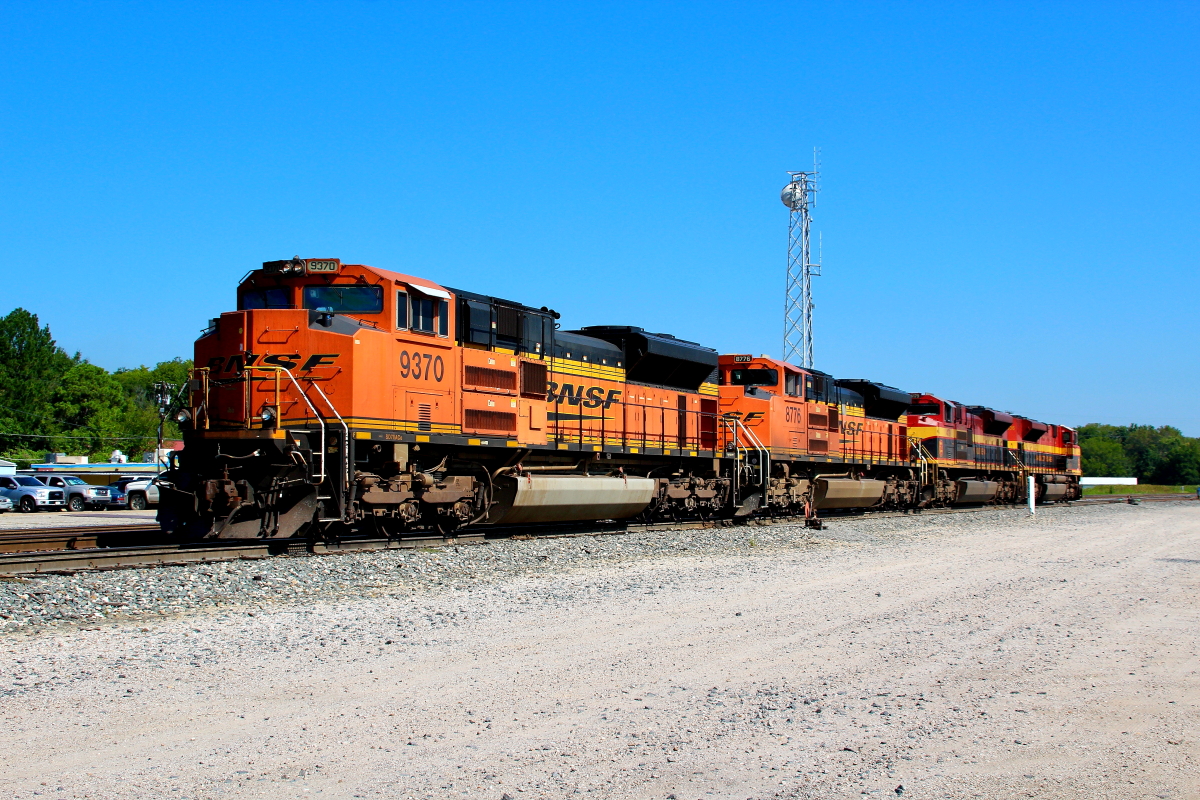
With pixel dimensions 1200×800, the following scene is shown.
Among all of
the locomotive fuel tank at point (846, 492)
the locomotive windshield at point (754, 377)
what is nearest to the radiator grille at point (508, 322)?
the locomotive windshield at point (754, 377)

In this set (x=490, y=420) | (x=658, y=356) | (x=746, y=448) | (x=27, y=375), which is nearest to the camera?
(x=490, y=420)

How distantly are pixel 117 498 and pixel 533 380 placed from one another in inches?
958

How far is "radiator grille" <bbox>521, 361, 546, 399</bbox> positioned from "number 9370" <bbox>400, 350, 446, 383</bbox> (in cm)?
199

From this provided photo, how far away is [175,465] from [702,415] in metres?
11.5

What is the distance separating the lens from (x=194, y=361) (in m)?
13.8

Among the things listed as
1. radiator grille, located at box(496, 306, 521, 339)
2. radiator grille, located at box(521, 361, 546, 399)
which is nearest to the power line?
radiator grille, located at box(521, 361, 546, 399)

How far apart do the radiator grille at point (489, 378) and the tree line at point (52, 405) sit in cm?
5997

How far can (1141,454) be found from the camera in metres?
158

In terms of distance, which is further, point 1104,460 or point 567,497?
point 1104,460

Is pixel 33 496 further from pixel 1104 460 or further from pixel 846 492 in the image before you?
pixel 1104 460

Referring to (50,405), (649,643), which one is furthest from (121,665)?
(50,405)

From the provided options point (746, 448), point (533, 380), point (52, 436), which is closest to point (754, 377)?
point (746, 448)

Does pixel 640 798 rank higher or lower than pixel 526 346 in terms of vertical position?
lower

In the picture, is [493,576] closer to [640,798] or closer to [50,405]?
[640,798]
